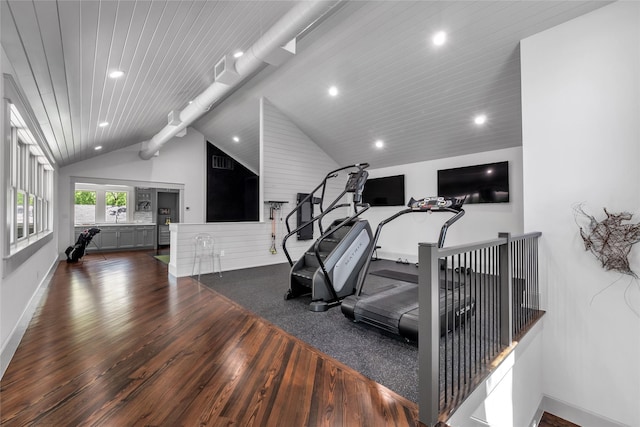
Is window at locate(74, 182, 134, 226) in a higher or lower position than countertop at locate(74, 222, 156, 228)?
higher

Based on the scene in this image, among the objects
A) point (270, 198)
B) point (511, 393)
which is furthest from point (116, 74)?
point (511, 393)

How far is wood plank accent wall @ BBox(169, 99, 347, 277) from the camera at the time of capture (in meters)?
5.53

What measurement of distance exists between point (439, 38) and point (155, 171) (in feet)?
28.0

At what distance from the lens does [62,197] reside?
24.8ft

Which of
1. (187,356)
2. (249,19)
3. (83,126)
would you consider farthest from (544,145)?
(83,126)

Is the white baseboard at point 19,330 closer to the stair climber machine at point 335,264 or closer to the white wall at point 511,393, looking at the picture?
the stair climber machine at point 335,264

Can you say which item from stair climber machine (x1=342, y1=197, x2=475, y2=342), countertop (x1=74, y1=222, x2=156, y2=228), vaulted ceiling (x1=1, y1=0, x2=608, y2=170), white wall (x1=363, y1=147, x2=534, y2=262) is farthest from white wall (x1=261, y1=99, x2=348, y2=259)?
countertop (x1=74, y1=222, x2=156, y2=228)

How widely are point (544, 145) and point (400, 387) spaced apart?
313cm

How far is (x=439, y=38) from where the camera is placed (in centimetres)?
399

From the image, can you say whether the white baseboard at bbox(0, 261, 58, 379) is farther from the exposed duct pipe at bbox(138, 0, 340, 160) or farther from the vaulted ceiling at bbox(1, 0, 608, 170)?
the exposed duct pipe at bbox(138, 0, 340, 160)

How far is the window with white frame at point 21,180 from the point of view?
293 cm

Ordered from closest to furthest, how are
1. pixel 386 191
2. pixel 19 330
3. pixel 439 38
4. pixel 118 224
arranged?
pixel 19 330, pixel 439 38, pixel 386 191, pixel 118 224

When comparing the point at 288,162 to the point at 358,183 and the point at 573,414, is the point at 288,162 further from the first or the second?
the point at 573,414

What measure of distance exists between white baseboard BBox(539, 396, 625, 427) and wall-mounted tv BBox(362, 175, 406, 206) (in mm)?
4792
